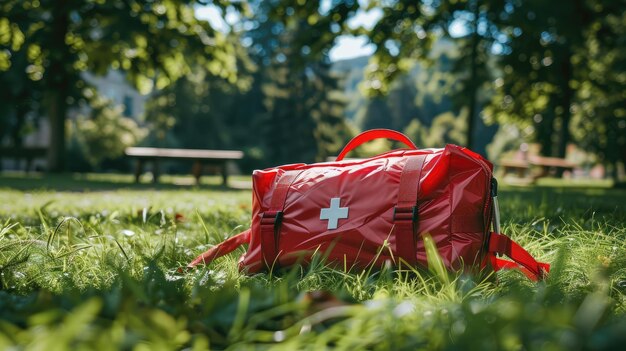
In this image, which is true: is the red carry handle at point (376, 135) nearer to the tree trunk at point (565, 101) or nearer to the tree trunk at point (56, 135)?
the tree trunk at point (56, 135)

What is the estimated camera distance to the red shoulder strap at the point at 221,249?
2654 millimetres

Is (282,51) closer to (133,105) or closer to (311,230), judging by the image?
(133,105)

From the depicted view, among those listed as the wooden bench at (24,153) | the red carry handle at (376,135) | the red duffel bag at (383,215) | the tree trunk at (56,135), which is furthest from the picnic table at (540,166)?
the red duffel bag at (383,215)

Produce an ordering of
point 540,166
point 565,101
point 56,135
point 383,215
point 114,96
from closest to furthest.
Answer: point 383,215
point 56,135
point 565,101
point 540,166
point 114,96

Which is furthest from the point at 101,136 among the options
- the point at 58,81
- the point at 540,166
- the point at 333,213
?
the point at 333,213

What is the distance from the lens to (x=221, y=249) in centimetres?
277

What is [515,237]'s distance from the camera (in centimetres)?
309

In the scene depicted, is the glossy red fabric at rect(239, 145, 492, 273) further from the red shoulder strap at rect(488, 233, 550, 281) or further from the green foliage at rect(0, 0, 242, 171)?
the green foliage at rect(0, 0, 242, 171)

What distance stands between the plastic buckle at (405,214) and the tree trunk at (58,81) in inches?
402

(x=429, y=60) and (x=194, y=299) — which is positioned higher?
→ (x=429, y=60)

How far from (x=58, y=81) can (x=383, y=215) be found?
529 inches

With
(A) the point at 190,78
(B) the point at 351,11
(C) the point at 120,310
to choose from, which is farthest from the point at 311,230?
(A) the point at 190,78

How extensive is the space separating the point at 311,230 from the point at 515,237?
118cm

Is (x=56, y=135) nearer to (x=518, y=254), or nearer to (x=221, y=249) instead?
(x=221, y=249)
